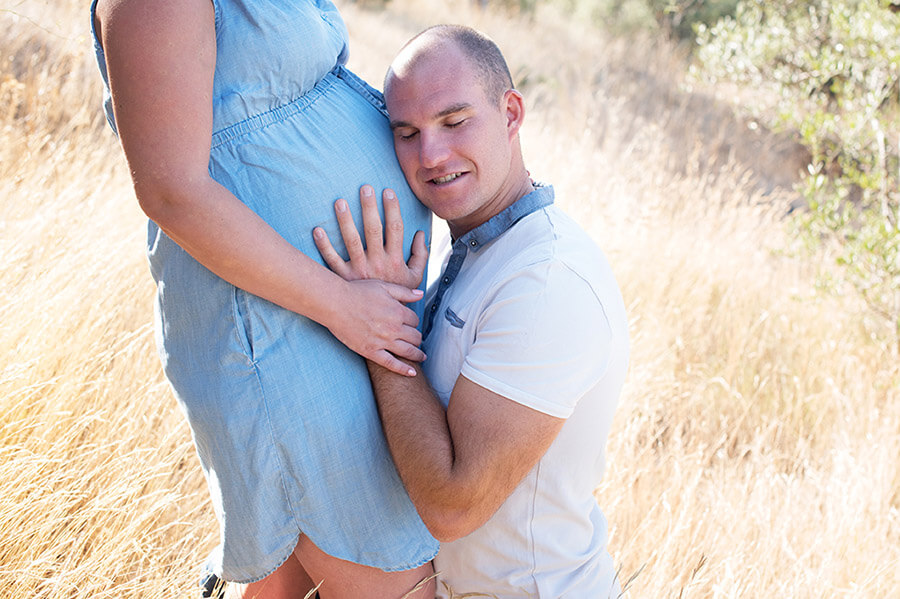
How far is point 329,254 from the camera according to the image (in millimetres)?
1609

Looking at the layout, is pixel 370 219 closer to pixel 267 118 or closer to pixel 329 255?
pixel 329 255

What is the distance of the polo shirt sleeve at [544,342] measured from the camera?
1.50m

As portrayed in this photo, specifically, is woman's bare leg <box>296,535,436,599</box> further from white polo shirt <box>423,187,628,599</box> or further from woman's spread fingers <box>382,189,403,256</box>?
woman's spread fingers <box>382,189,403,256</box>

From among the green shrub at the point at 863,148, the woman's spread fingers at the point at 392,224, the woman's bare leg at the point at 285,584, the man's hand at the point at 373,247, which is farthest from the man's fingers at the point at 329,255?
the green shrub at the point at 863,148

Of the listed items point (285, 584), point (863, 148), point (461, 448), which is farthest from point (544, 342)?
point (863, 148)

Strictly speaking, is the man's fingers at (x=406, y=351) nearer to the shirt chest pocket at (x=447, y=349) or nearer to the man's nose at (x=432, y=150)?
the shirt chest pocket at (x=447, y=349)

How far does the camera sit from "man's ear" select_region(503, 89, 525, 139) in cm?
199

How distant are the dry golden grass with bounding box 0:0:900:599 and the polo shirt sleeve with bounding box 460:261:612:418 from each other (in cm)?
76

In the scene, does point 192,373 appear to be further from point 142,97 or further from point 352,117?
point 352,117

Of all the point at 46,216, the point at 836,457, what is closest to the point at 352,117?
the point at 46,216

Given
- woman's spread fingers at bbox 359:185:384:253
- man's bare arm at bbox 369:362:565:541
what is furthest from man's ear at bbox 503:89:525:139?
man's bare arm at bbox 369:362:565:541

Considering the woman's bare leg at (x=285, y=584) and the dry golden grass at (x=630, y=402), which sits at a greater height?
the woman's bare leg at (x=285, y=584)

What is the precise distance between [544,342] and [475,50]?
814 millimetres

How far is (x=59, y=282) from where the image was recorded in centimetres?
270
